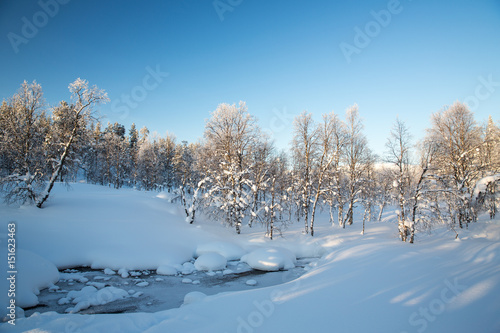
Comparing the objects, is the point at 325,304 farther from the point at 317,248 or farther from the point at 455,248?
the point at 455,248

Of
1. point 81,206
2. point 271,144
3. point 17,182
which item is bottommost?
point 81,206

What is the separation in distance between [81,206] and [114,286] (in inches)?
315

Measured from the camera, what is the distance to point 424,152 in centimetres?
1466

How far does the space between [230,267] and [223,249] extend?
1.68 m

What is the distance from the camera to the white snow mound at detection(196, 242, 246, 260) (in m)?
13.2

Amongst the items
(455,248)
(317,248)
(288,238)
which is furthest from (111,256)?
(455,248)

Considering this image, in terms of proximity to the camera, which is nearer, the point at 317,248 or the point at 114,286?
the point at 114,286

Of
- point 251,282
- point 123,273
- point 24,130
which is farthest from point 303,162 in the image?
point 24,130

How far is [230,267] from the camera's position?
1199 centimetres

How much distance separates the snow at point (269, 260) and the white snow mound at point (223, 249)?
707mm

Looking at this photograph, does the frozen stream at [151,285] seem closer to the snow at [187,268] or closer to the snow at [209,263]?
the snow at [187,268]

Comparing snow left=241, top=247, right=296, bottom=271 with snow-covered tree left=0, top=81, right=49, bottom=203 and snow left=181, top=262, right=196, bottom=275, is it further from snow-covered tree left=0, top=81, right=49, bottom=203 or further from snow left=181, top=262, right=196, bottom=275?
snow-covered tree left=0, top=81, right=49, bottom=203

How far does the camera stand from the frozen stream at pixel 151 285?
6973mm

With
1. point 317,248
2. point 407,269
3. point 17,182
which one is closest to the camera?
point 407,269
